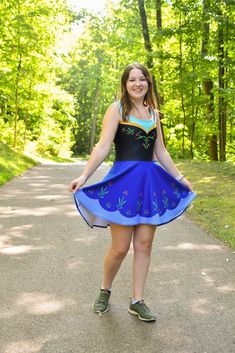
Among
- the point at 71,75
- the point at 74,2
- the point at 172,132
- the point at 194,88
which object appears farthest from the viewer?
the point at 71,75

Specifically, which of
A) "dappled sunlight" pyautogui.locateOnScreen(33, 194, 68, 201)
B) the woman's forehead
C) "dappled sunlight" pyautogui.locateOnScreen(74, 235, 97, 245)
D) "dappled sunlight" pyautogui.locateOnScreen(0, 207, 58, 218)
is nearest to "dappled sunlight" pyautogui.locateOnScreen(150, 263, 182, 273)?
"dappled sunlight" pyautogui.locateOnScreen(74, 235, 97, 245)

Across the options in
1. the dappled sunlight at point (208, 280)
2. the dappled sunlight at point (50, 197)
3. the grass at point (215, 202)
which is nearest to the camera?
the dappled sunlight at point (208, 280)

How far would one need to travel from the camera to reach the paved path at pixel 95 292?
3.34 meters

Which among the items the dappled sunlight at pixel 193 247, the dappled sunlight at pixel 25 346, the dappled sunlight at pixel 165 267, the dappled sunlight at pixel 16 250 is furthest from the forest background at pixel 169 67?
the dappled sunlight at pixel 25 346

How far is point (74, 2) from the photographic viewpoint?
926 inches

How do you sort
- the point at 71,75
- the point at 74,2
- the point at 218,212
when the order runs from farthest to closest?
1. the point at 71,75
2. the point at 74,2
3. the point at 218,212

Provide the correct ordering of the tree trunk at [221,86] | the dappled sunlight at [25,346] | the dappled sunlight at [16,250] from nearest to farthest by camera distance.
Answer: the dappled sunlight at [25,346], the dappled sunlight at [16,250], the tree trunk at [221,86]

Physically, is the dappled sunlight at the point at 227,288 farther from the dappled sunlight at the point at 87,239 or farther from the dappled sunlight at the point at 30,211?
the dappled sunlight at the point at 30,211

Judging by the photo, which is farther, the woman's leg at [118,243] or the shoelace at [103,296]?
the shoelace at [103,296]

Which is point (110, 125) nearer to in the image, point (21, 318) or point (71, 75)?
point (21, 318)

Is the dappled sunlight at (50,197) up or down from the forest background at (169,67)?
down

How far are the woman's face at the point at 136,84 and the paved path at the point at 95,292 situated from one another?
1.82 m

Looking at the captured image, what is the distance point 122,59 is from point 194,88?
24.2ft

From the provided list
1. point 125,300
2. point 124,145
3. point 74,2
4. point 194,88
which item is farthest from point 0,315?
point 74,2
